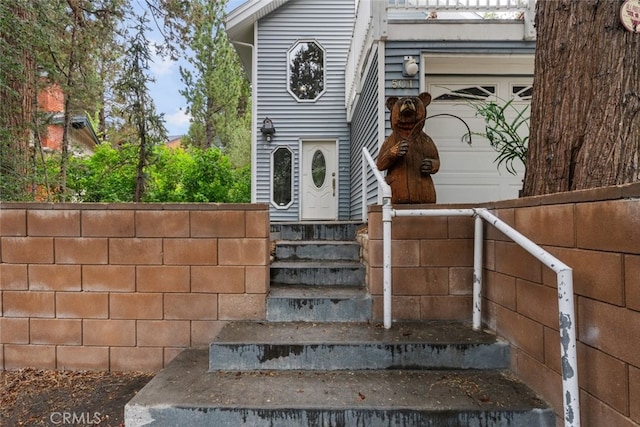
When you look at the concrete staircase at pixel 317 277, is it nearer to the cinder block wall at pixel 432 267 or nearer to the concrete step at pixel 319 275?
the concrete step at pixel 319 275

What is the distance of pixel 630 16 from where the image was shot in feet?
5.70

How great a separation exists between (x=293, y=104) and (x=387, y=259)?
531 centimetres

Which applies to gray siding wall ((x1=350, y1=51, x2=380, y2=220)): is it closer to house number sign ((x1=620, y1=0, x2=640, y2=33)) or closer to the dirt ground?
house number sign ((x1=620, y1=0, x2=640, y2=33))

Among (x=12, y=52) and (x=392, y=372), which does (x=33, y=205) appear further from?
(x=392, y=372)

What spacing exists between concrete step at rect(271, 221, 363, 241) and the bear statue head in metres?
1.47

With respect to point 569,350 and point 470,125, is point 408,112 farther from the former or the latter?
point 470,125

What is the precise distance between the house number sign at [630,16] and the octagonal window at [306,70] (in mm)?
5551

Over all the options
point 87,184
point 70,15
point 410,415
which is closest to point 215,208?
point 410,415

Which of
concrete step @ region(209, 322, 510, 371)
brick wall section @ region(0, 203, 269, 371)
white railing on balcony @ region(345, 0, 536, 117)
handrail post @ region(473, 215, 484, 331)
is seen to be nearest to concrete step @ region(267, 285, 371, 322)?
brick wall section @ region(0, 203, 269, 371)

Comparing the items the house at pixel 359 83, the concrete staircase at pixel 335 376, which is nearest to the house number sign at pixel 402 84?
the house at pixel 359 83

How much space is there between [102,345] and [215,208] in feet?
3.93

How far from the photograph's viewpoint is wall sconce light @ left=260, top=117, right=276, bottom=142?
6.73 metres

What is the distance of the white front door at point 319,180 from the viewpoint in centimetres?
695
